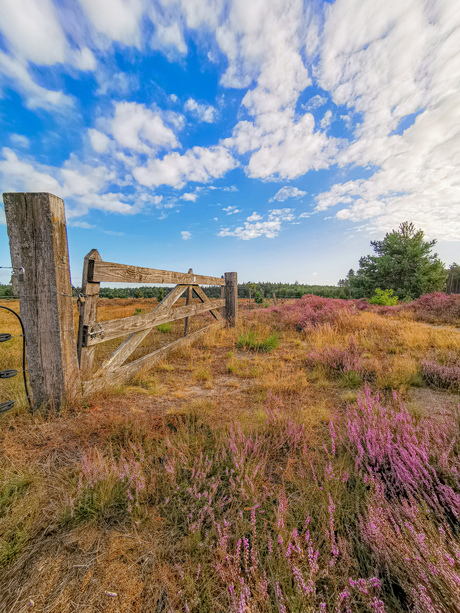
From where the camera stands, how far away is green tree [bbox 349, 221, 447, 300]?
22188 millimetres

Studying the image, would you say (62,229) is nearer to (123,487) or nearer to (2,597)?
Result: (123,487)

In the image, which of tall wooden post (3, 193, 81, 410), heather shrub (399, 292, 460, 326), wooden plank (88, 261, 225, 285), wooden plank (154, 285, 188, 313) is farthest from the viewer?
heather shrub (399, 292, 460, 326)

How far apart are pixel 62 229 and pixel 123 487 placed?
2.58m

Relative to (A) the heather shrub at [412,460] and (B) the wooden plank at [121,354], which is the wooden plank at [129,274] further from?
(A) the heather shrub at [412,460]

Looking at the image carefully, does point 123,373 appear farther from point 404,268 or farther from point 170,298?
point 404,268

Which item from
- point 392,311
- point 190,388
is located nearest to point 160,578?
point 190,388

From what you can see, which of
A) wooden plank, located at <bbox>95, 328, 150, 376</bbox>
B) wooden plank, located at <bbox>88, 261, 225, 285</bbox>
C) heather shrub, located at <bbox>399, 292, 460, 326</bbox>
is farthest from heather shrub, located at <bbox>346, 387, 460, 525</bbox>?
heather shrub, located at <bbox>399, 292, 460, 326</bbox>

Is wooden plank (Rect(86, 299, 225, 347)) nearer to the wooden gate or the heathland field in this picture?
the wooden gate

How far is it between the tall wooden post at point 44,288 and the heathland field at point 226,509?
1.24 ft

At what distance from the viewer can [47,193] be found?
256cm

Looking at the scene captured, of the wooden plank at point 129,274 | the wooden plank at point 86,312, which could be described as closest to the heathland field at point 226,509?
the wooden plank at point 86,312

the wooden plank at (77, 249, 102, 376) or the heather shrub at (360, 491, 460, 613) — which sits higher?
the wooden plank at (77, 249, 102, 376)

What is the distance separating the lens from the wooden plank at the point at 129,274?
3199 millimetres

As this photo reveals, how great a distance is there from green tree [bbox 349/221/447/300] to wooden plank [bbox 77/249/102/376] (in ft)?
80.8
